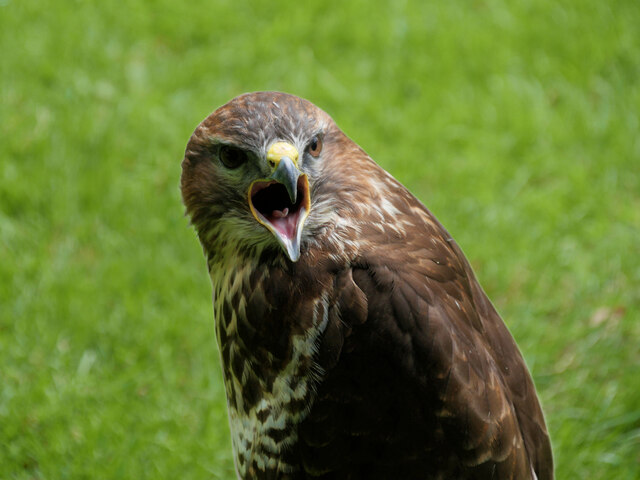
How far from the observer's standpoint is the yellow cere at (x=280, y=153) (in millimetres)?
→ 2350

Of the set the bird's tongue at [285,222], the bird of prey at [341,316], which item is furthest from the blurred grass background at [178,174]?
the bird's tongue at [285,222]

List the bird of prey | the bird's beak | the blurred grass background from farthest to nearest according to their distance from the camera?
the blurred grass background, the bird of prey, the bird's beak

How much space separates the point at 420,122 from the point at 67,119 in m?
2.09

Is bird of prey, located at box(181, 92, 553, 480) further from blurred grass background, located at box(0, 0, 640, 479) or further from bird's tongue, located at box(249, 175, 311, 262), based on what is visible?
blurred grass background, located at box(0, 0, 640, 479)

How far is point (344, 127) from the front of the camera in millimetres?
5332

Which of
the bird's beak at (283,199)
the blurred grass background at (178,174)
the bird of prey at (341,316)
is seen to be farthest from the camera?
the blurred grass background at (178,174)

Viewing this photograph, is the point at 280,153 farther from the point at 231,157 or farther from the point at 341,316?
the point at 341,316

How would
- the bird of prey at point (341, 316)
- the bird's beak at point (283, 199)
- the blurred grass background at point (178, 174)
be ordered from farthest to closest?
the blurred grass background at point (178, 174) → the bird of prey at point (341, 316) → the bird's beak at point (283, 199)

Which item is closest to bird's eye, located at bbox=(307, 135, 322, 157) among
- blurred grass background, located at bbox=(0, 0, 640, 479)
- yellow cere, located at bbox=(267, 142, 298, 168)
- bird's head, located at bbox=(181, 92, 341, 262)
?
bird's head, located at bbox=(181, 92, 341, 262)

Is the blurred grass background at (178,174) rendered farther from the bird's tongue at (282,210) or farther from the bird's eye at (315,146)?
the bird's eye at (315,146)

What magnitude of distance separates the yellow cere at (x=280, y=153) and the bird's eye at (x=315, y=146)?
0.11m

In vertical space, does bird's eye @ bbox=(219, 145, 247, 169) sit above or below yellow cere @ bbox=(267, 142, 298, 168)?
below

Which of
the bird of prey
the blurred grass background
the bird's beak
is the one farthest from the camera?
the blurred grass background

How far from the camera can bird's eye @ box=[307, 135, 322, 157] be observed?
251 cm
